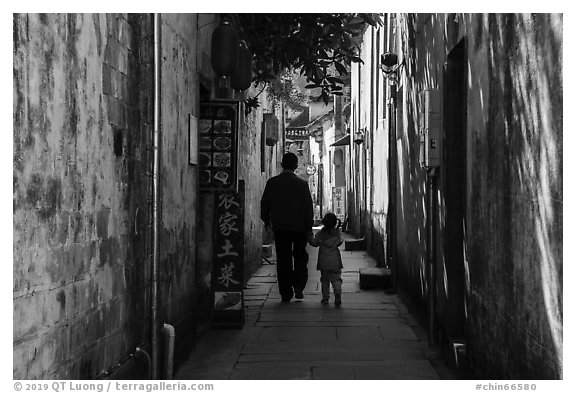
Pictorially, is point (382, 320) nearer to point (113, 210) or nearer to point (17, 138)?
point (113, 210)

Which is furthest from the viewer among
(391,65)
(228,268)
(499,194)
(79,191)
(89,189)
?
(391,65)

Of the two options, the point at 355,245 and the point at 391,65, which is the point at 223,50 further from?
the point at 355,245

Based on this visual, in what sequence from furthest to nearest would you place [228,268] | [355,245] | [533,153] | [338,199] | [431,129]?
[338,199] < [355,245] < [228,268] < [431,129] < [533,153]

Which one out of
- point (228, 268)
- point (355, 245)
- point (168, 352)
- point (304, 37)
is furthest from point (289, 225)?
point (355, 245)

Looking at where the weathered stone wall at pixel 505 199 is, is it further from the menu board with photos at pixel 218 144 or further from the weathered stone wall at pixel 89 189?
the weathered stone wall at pixel 89 189

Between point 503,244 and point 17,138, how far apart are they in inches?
105

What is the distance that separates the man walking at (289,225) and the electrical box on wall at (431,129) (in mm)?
3218

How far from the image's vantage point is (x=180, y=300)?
6793 millimetres

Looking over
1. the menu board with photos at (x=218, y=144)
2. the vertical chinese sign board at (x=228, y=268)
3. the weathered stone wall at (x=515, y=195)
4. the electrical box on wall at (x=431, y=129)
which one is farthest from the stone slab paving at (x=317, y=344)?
the electrical box on wall at (x=431, y=129)

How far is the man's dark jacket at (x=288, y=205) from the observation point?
9.97m

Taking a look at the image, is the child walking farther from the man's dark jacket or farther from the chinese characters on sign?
the chinese characters on sign

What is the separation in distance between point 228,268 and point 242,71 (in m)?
2.10

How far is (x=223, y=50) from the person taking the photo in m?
7.75

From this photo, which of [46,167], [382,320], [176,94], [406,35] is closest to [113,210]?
[46,167]
